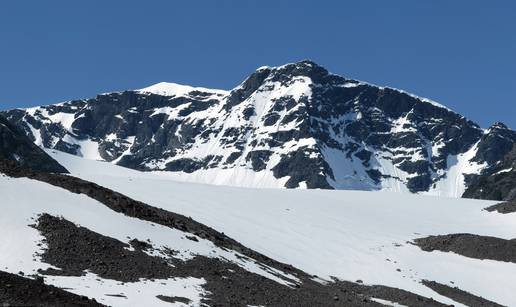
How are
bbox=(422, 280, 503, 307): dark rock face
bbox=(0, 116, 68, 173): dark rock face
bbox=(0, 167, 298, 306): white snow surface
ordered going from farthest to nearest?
1. bbox=(0, 116, 68, 173): dark rock face
2. bbox=(422, 280, 503, 307): dark rock face
3. bbox=(0, 167, 298, 306): white snow surface

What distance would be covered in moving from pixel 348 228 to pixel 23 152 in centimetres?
10652

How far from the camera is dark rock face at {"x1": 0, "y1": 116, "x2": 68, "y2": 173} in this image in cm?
15286

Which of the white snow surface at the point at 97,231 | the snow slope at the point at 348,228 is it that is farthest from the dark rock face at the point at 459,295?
the white snow surface at the point at 97,231

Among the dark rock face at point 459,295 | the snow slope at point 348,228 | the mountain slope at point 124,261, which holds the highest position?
the snow slope at point 348,228

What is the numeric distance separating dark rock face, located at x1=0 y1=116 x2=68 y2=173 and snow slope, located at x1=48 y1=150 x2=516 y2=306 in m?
76.6

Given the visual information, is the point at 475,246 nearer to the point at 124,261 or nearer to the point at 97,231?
the point at 97,231

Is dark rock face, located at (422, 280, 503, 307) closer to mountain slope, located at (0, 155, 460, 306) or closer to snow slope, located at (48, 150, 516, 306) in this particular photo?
snow slope, located at (48, 150, 516, 306)

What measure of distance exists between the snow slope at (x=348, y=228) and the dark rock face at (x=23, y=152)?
7661 cm

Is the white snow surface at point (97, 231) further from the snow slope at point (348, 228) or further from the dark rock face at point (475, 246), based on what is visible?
the dark rock face at point (475, 246)

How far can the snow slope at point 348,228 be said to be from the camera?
55438 millimetres

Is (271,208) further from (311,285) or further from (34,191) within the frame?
(34,191)

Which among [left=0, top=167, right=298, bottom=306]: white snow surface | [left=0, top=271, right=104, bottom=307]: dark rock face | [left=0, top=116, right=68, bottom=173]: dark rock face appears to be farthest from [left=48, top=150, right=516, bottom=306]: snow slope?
[left=0, top=116, right=68, bottom=173]: dark rock face

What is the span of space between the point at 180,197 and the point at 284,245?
15.1 metres

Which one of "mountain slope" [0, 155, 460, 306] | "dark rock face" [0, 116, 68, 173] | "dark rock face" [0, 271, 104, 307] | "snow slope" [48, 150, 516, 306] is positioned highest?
"dark rock face" [0, 116, 68, 173]
